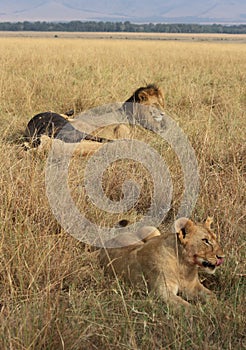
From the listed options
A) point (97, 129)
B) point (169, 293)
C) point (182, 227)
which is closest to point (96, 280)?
point (169, 293)

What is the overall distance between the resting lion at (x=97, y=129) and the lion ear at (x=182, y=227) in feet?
9.45

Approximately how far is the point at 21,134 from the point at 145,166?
2.61 metres

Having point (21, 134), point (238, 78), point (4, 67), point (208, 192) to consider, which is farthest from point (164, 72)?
point (208, 192)

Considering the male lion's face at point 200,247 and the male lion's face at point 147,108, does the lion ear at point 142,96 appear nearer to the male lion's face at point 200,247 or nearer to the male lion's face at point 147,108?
the male lion's face at point 147,108

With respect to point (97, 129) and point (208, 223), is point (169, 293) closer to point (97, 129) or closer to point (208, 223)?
point (208, 223)

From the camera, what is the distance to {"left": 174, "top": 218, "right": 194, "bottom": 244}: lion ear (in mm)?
3454

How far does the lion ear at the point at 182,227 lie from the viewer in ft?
11.3

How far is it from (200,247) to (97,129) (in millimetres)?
4058

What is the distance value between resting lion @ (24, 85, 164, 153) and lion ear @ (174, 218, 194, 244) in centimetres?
288

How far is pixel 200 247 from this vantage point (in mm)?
3482

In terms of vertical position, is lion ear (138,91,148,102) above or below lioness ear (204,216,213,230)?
above

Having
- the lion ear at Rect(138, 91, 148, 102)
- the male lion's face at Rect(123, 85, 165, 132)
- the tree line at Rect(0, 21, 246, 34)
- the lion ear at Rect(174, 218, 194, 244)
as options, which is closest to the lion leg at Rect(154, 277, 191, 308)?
the lion ear at Rect(174, 218, 194, 244)

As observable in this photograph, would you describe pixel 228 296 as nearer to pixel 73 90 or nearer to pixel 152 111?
pixel 152 111

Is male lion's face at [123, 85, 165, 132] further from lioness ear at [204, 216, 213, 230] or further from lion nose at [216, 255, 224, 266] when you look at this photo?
lion nose at [216, 255, 224, 266]
